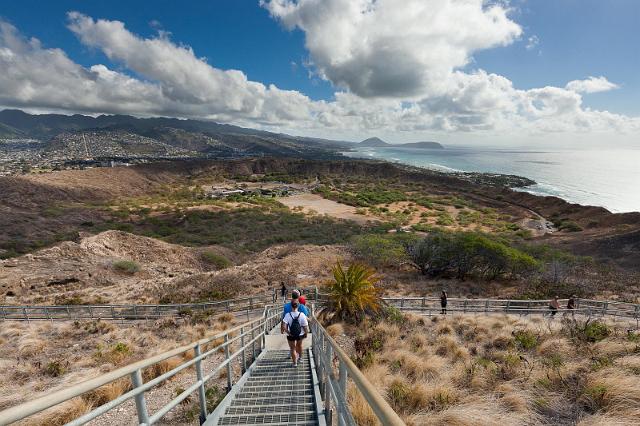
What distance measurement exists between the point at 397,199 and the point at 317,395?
252ft

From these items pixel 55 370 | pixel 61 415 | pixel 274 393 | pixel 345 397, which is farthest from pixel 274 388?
pixel 55 370

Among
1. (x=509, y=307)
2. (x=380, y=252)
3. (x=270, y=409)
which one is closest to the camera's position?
(x=270, y=409)

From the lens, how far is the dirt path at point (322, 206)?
57434 millimetres

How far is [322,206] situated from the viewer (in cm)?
6906

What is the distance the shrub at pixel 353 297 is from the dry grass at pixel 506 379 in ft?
7.07

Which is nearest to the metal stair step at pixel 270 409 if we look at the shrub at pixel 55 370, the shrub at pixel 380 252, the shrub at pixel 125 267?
the shrub at pixel 55 370

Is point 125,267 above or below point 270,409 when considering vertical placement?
below

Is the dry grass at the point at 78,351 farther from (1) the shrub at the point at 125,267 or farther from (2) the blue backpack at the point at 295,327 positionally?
(1) the shrub at the point at 125,267

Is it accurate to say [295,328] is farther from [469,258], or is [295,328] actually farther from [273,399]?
[469,258]

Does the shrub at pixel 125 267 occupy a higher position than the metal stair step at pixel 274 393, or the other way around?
the metal stair step at pixel 274 393

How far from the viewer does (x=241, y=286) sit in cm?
2053

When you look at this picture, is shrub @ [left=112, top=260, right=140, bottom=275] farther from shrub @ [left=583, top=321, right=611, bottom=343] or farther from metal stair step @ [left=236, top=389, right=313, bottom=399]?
shrub @ [left=583, top=321, right=611, bottom=343]

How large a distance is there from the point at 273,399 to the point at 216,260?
2618 centimetres

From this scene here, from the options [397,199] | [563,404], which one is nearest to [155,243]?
[563,404]
